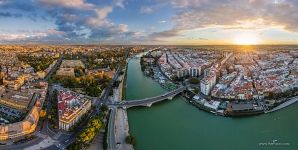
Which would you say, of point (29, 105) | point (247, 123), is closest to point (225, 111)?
point (247, 123)

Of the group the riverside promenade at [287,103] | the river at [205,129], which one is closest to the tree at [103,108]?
the river at [205,129]

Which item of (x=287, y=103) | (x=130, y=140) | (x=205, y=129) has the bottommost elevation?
(x=205, y=129)

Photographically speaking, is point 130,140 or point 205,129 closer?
point 130,140

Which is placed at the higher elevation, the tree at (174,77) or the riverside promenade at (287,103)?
the tree at (174,77)

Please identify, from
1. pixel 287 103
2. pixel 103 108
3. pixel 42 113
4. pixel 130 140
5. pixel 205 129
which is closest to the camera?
pixel 130 140

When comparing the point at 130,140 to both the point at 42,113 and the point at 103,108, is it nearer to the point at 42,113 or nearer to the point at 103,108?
the point at 103,108

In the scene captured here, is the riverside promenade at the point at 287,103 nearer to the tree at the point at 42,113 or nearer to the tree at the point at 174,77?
the tree at the point at 174,77

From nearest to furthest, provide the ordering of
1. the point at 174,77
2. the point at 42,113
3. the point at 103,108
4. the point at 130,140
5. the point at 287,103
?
the point at 130,140 < the point at 42,113 < the point at 103,108 < the point at 287,103 < the point at 174,77

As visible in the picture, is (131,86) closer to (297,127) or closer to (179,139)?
(179,139)

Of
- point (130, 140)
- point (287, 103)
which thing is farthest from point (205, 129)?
point (287, 103)
